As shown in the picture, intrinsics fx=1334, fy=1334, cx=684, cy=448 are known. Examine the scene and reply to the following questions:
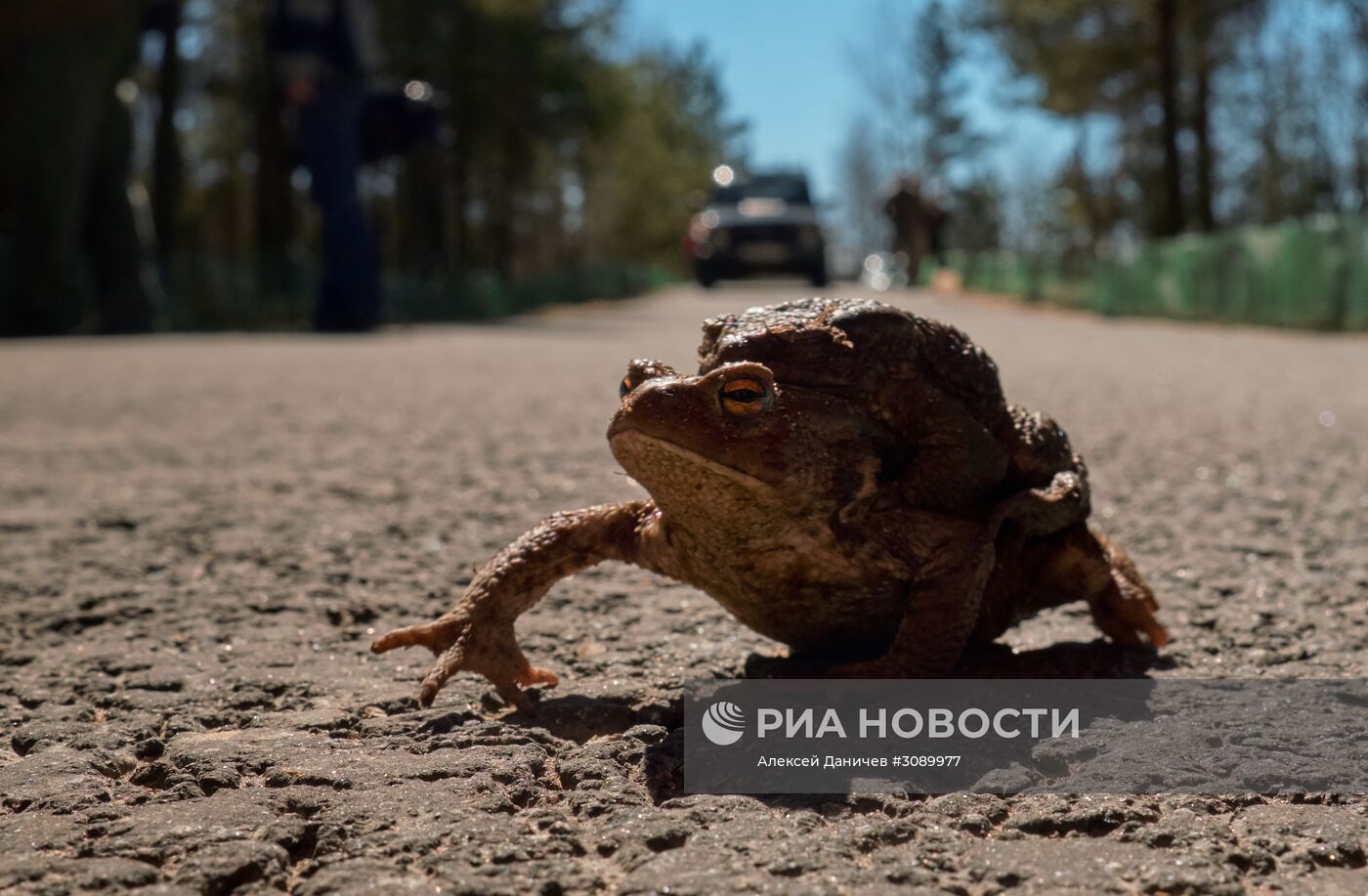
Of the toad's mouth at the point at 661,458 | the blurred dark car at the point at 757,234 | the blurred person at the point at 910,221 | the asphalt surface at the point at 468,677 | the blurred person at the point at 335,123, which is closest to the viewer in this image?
the asphalt surface at the point at 468,677

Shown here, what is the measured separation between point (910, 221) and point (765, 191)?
6.57 metres

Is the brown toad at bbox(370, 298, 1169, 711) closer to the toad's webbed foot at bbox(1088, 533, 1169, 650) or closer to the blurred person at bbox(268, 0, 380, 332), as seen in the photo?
the toad's webbed foot at bbox(1088, 533, 1169, 650)

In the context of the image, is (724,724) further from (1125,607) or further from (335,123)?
(335,123)

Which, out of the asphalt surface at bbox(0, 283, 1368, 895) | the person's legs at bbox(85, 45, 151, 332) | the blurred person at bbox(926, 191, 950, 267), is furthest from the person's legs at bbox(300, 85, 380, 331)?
the blurred person at bbox(926, 191, 950, 267)

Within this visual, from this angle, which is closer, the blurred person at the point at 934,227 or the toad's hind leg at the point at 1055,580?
the toad's hind leg at the point at 1055,580

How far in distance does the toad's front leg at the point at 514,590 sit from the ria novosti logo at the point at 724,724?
0.78 feet

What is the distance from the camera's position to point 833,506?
1710mm

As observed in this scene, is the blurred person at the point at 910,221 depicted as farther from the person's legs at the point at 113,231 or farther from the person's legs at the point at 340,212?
the person's legs at the point at 113,231

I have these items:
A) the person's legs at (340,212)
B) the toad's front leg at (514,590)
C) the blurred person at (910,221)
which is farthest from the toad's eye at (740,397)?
the blurred person at (910,221)

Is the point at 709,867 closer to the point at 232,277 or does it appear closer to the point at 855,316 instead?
the point at 855,316

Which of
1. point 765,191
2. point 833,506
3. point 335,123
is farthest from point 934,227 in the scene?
point 833,506

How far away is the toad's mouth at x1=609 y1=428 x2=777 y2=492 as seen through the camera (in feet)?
5.15

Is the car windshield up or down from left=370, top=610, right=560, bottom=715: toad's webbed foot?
up

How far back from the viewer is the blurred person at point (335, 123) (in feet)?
50.8
